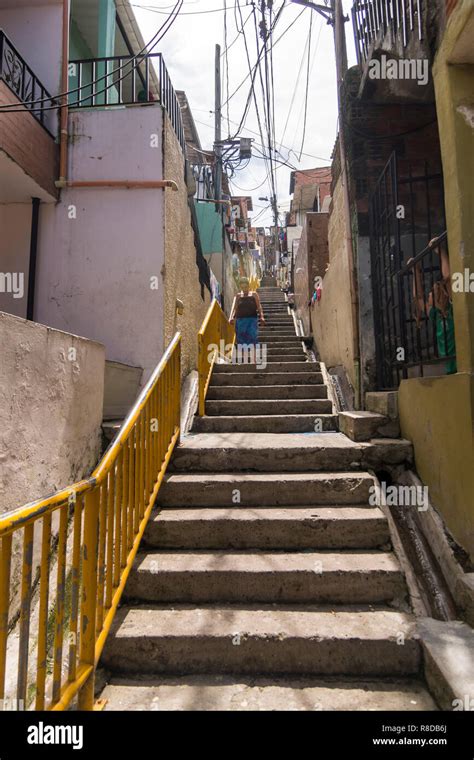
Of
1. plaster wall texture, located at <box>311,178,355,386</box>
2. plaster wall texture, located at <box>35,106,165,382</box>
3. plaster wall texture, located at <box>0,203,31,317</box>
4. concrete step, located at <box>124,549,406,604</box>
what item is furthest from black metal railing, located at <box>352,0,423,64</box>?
plaster wall texture, located at <box>0,203,31,317</box>

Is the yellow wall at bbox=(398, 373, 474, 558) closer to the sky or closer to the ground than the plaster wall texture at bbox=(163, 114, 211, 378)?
closer to the ground

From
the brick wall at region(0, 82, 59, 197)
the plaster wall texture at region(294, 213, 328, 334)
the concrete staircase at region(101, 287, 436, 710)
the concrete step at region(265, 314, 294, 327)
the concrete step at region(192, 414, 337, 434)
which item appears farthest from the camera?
the concrete step at region(265, 314, 294, 327)

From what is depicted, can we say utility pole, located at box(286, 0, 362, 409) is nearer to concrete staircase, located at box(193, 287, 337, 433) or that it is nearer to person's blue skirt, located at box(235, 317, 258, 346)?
concrete staircase, located at box(193, 287, 337, 433)

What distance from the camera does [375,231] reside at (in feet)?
15.9

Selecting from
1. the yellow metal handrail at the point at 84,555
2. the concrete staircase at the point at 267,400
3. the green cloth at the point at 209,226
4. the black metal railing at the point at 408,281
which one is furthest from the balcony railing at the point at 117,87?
the yellow metal handrail at the point at 84,555

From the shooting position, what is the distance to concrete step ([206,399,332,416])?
532cm

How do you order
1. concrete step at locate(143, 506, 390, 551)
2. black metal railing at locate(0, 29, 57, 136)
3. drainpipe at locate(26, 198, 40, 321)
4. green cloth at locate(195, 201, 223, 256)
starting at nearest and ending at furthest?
concrete step at locate(143, 506, 390, 551) < black metal railing at locate(0, 29, 57, 136) < drainpipe at locate(26, 198, 40, 321) < green cloth at locate(195, 201, 223, 256)

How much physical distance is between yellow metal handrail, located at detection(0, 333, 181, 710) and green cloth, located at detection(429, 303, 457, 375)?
95.1 inches

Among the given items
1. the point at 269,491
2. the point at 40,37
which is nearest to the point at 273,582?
the point at 269,491

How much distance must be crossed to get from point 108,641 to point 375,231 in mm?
4736

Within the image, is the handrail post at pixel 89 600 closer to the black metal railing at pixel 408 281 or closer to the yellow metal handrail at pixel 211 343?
the black metal railing at pixel 408 281

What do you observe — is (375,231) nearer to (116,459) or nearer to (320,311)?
(320,311)

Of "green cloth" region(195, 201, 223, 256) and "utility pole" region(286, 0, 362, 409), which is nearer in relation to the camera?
"utility pole" region(286, 0, 362, 409)
